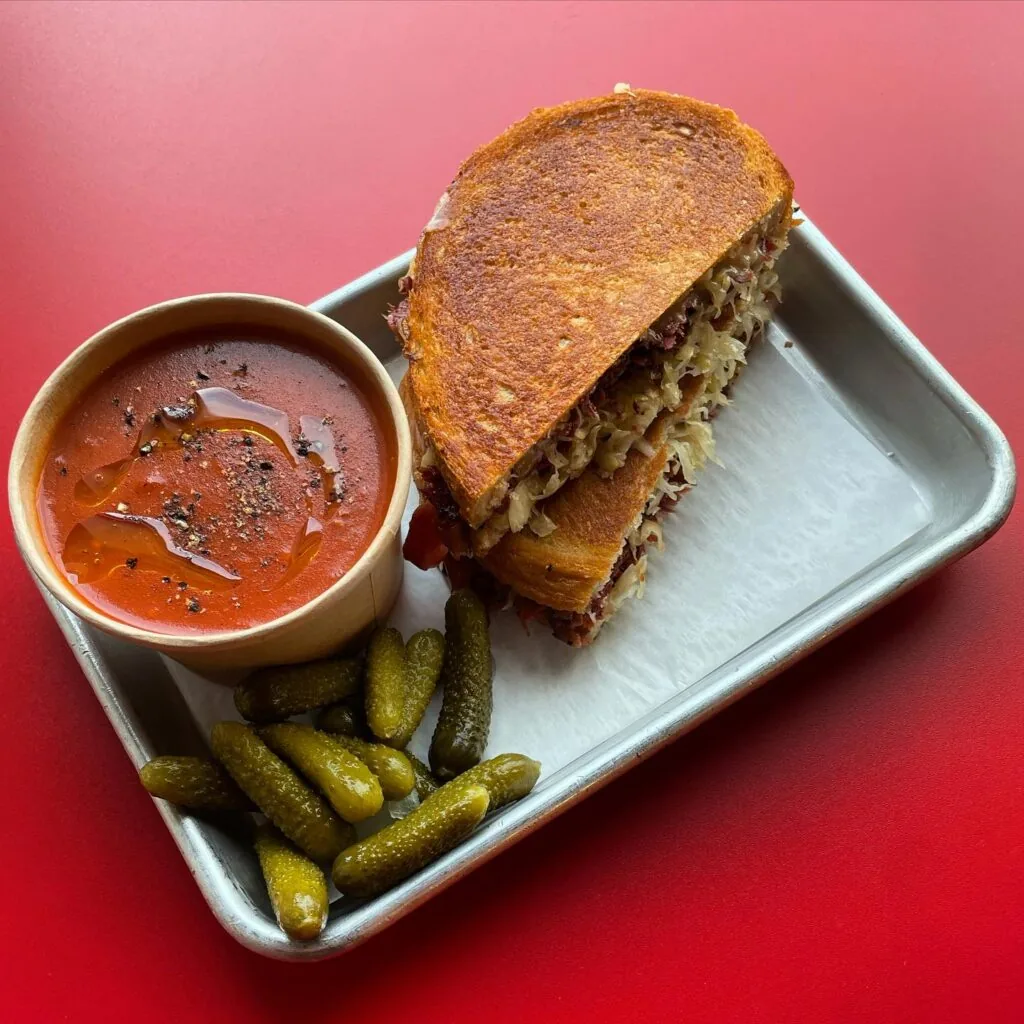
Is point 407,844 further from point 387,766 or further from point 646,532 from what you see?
point 646,532

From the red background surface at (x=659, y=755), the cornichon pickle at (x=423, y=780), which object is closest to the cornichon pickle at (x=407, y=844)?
the cornichon pickle at (x=423, y=780)

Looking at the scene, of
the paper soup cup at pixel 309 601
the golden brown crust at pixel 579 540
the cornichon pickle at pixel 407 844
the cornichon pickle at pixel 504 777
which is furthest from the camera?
the golden brown crust at pixel 579 540

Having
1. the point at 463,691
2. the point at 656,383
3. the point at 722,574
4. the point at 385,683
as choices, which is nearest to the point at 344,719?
the point at 385,683

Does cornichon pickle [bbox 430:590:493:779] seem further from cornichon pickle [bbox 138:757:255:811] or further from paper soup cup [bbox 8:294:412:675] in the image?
cornichon pickle [bbox 138:757:255:811]

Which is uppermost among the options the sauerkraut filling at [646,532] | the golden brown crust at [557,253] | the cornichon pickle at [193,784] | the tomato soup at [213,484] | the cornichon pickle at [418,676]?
the golden brown crust at [557,253]

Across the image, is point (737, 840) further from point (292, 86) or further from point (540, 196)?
point (292, 86)

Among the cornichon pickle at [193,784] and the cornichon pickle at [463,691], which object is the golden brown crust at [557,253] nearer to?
the cornichon pickle at [463,691]

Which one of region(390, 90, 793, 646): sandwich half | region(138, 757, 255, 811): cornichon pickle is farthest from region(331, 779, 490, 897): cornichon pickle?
region(390, 90, 793, 646): sandwich half
